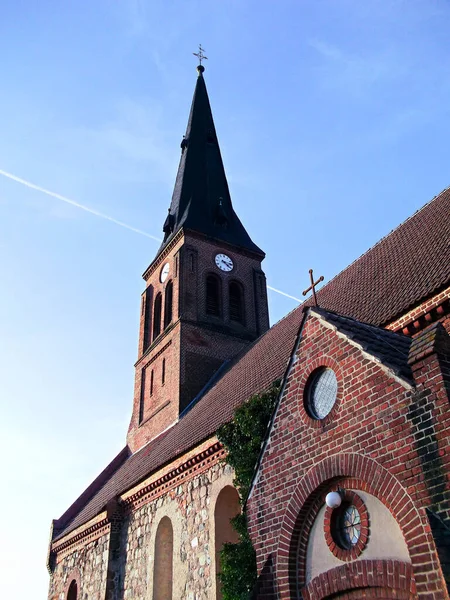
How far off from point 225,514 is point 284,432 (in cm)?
515

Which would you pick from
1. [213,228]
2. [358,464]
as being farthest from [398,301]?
[213,228]

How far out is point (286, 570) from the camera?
6.98m

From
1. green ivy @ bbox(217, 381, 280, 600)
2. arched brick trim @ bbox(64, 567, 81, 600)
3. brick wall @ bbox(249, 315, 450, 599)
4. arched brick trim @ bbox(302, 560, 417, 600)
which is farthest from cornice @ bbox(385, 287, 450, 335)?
arched brick trim @ bbox(64, 567, 81, 600)

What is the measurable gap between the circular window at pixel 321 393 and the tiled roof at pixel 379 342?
583 mm

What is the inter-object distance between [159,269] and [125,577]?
14.6 metres

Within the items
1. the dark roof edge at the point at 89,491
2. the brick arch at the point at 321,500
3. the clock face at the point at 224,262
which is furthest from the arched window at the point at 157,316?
the brick arch at the point at 321,500

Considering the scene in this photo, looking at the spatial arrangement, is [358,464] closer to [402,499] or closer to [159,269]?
[402,499]

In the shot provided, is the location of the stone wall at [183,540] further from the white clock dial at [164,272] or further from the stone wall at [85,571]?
the white clock dial at [164,272]

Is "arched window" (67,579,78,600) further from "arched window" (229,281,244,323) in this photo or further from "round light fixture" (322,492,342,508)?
"round light fixture" (322,492,342,508)

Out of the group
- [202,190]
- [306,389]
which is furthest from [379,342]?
[202,190]

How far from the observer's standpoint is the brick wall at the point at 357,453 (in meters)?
5.45

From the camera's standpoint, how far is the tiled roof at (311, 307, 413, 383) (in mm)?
Answer: 6381

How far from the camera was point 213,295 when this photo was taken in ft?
80.7

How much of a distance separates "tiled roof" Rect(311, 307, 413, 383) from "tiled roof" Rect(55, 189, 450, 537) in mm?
2830
